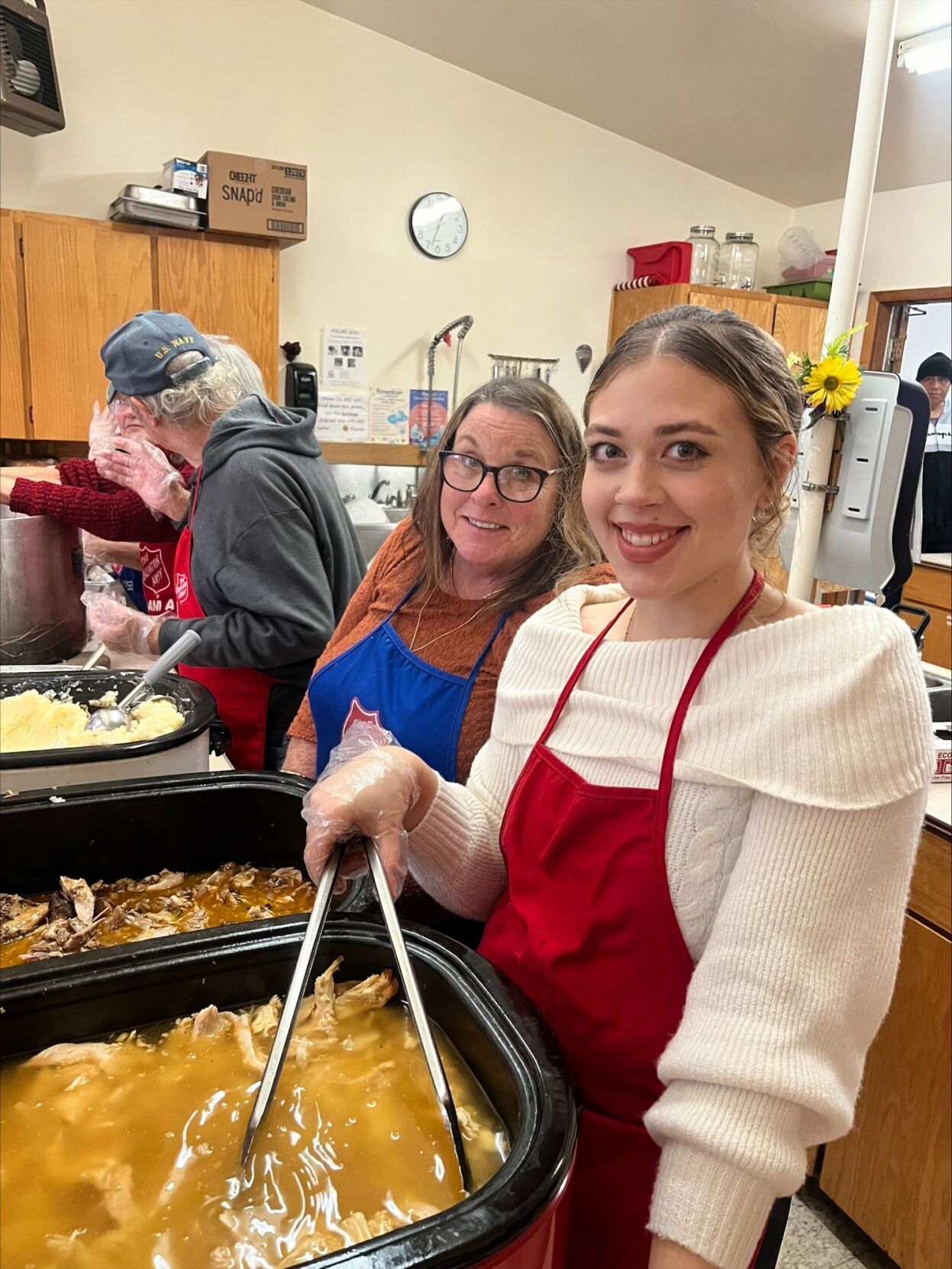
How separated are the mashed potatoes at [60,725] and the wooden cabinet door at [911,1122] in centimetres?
150

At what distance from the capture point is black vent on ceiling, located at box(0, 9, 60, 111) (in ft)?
10.6

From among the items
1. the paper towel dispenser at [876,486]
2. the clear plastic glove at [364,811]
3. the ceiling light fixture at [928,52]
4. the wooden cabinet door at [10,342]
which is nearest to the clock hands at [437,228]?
the wooden cabinet door at [10,342]

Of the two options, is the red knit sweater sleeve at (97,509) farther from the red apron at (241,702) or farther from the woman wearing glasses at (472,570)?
the woman wearing glasses at (472,570)

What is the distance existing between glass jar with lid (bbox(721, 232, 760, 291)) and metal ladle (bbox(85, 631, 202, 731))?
179 inches

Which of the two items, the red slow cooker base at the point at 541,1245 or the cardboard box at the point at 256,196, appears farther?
the cardboard box at the point at 256,196

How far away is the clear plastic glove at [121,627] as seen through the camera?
2.30m

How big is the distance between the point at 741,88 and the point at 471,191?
1.40 meters

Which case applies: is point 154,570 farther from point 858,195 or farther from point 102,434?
point 858,195

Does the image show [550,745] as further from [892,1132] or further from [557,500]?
[892,1132]

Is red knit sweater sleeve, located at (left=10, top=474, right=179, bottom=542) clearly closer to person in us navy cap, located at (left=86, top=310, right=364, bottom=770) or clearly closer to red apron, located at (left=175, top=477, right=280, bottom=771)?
person in us navy cap, located at (left=86, top=310, right=364, bottom=770)

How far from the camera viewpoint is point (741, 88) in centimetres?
444

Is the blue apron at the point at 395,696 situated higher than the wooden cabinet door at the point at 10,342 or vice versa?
the wooden cabinet door at the point at 10,342

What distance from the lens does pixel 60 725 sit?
168cm

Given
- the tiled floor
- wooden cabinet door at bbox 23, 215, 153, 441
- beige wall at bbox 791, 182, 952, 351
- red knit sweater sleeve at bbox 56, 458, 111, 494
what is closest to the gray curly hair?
red knit sweater sleeve at bbox 56, 458, 111, 494
